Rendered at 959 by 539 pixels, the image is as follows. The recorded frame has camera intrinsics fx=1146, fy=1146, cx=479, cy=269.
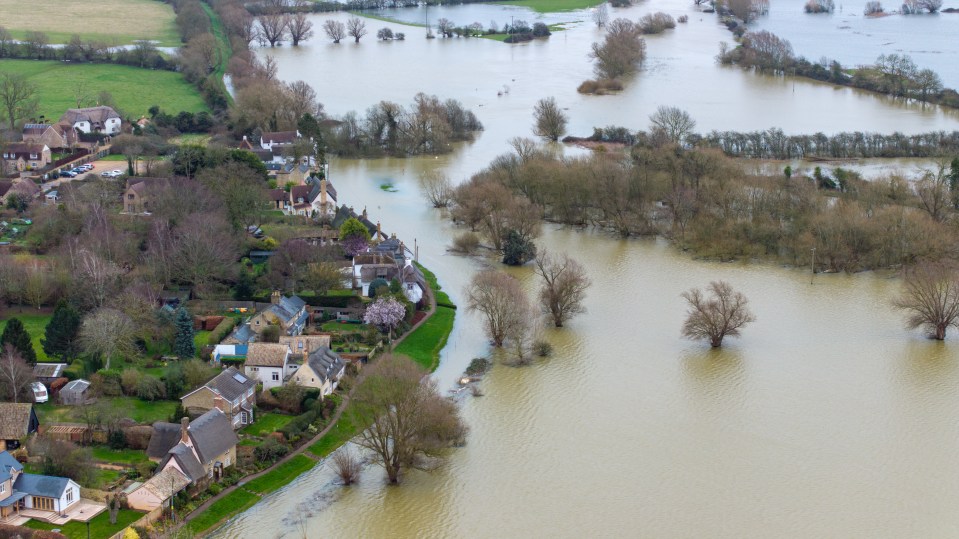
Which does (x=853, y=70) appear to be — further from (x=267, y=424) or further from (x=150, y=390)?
(x=150, y=390)

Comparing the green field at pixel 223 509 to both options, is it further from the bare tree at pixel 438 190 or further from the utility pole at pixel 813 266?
the bare tree at pixel 438 190

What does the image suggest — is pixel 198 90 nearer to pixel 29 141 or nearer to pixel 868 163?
pixel 29 141

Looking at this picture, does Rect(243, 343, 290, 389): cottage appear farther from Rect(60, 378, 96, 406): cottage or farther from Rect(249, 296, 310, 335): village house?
Rect(60, 378, 96, 406): cottage

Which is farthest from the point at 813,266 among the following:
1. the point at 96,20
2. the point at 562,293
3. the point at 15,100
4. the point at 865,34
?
the point at 96,20

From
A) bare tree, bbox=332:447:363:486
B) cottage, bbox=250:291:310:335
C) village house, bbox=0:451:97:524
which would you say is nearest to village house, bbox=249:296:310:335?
cottage, bbox=250:291:310:335

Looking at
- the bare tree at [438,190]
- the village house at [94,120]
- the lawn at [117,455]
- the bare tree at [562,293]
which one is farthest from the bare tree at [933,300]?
the village house at [94,120]

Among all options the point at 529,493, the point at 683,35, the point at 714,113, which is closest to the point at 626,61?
the point at 714,113
